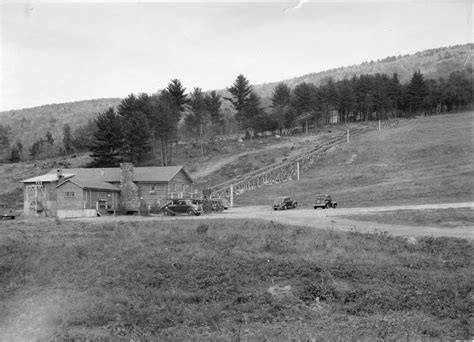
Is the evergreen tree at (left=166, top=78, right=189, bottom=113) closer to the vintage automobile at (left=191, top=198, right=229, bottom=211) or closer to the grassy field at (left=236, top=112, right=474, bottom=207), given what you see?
the grassy field at (left=236, top=112, right=474, bottom=207)

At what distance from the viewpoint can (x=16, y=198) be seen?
2911 inches

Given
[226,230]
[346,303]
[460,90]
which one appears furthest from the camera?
[460,90]

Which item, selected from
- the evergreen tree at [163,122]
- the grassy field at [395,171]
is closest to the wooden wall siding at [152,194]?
the grassy field at [395,171]

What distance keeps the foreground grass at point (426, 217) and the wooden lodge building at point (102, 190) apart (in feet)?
97.7

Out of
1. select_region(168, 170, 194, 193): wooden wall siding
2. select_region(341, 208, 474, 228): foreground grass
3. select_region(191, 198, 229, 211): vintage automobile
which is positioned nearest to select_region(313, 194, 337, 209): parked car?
select_region(191, 198, 229, 211): vintage automobile

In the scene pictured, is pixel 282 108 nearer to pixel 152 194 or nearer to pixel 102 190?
pixel 152 194

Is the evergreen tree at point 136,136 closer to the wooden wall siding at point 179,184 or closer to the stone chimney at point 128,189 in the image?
the wooden wall siding at point 179,184

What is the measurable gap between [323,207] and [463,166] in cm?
2016

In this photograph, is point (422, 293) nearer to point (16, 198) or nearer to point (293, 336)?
point (293, 336)

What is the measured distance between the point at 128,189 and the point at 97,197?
4656mm

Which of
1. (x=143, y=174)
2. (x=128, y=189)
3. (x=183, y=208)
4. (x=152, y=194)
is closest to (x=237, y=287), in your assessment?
(x=183, y=208)

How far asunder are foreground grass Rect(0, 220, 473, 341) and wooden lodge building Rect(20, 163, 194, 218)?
2901 cm

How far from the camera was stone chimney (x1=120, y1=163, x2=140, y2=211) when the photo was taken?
54.7 metres

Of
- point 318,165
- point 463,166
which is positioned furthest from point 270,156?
point 463,166
